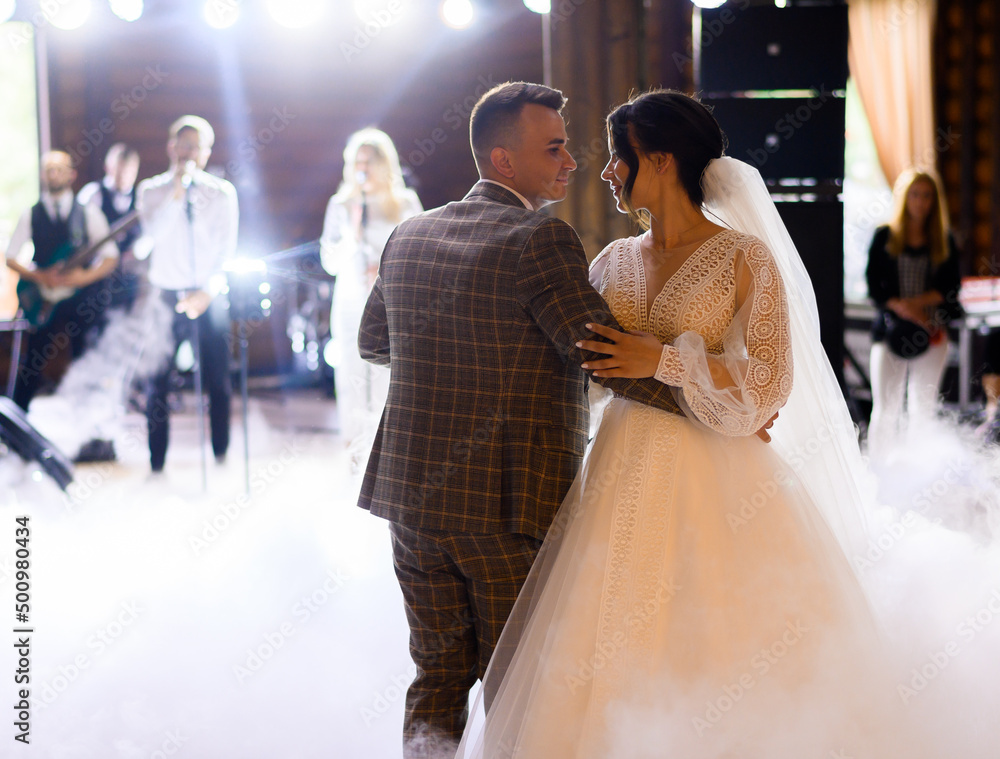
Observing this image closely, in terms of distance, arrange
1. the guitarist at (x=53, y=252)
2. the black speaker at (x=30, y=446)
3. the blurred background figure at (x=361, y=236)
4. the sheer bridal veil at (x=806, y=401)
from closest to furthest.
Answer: the sheer bridal veil at (x=806, y=401) → the black speaker at (x=30, y=446) → the blurred background figure at (x=361, y=236) → the guitarist at (x=53, y=252)

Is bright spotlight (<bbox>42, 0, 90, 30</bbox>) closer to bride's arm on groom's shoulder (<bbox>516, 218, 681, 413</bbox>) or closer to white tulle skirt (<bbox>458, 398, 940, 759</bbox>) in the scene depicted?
bride's arm on groom's shoulder (<bbox>516, 218, 681, 413</bbox>)

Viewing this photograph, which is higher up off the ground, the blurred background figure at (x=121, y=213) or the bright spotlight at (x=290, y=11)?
the bright spotlight at (x=290, y=11)

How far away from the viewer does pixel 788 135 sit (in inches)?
131

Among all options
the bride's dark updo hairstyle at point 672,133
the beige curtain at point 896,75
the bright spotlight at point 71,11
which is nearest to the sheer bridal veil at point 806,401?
the bride's dark updo hairstyle at point 672,133

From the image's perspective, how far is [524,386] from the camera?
171cm

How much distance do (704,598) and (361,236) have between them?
11.6 ft

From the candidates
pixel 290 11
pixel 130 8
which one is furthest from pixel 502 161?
pixel 290 11

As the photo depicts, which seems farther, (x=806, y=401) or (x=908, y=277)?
(x=908, y=277)

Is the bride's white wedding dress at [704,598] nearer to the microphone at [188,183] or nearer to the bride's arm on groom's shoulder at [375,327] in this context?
the bride's arm on groom's shoulder at [375,327]

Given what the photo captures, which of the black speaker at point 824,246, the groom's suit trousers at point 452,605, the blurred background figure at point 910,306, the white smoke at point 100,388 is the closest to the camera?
the groom's suit trousers at point 452,605

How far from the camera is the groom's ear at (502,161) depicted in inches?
71.8

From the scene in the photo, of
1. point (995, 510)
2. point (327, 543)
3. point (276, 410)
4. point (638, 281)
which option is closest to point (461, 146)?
point (276, 410)

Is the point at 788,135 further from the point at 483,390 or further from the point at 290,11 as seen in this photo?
the point at 290,11

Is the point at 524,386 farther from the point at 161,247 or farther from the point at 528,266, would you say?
the point at 161,247
